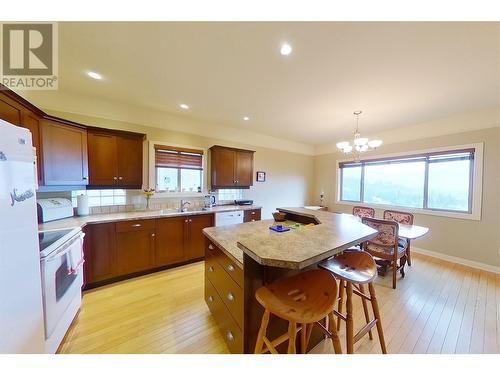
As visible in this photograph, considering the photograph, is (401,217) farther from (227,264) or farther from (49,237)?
(49,237)

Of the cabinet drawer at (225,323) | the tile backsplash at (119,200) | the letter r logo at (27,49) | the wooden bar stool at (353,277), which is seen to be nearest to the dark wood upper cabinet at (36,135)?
the letter r logo at (27,49)

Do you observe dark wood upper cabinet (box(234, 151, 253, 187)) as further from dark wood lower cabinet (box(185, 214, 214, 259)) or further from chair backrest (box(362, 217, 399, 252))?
chair backrest (box(362, 217, 399, 252))

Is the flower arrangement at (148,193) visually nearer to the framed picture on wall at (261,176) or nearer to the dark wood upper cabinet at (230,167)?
the dark wood upper cabinet at (230,167)

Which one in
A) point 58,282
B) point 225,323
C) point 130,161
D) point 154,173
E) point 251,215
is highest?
point 130,161

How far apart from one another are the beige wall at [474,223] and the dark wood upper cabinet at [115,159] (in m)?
5.24

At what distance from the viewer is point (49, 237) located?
151 cm

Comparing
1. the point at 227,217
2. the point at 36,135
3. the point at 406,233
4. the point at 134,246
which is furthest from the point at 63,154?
the point at 406,233

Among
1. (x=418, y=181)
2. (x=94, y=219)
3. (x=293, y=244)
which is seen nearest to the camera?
(x=293, y=244)

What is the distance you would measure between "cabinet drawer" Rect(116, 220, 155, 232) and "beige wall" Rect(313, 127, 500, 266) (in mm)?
5031

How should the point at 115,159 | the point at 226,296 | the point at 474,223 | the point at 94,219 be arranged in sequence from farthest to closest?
1. the point at 474,223
2. the point at 115,159
3. the point at 94,219
4. the point at 226,296

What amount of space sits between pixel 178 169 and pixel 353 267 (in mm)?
3117

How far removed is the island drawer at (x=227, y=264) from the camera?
46.6 inches
